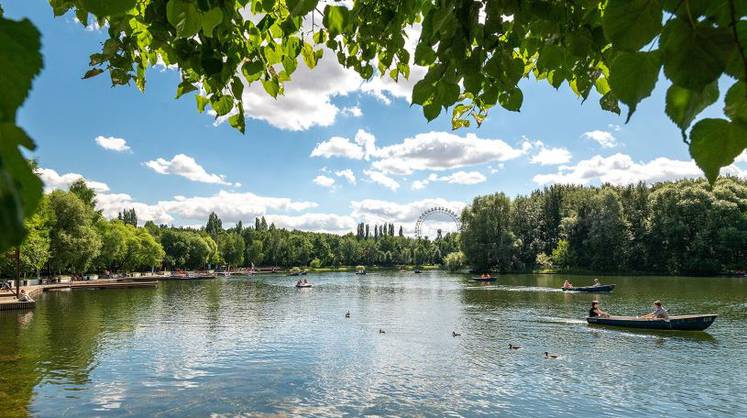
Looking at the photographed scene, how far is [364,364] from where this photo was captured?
26359mm

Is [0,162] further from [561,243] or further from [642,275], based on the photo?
[561,243]

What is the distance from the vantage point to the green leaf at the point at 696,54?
1154 millimetres

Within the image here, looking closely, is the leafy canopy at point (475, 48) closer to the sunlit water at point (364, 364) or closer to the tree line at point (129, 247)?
the tree line at point (129, 247)

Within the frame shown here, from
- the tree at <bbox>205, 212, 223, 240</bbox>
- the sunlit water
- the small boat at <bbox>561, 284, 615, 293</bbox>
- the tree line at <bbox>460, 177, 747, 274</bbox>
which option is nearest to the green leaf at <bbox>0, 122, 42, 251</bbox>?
the sunlit water

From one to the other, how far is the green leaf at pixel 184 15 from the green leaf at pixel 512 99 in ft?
6.01

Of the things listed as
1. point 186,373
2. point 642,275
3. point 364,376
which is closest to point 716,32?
point 364,376

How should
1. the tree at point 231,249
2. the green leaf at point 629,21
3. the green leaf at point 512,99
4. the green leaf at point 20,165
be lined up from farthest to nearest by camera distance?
1. the tree at point 231,249
2. the green leaf at point 512,99
3. the green leaf at point 629,21
4. the green leaf at point 20,165

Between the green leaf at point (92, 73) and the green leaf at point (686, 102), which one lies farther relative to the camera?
the green leaf at point (92, 73)

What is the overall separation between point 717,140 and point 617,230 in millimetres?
107872

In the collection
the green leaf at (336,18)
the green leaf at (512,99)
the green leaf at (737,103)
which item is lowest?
the green leaf at (737,103)

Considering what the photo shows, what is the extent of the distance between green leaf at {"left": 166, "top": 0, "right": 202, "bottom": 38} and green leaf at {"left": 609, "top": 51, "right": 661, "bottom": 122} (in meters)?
2.13

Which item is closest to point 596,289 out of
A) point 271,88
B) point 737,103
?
point 271,88

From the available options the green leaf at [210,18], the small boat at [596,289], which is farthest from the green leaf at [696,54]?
the small boat at [596,289]

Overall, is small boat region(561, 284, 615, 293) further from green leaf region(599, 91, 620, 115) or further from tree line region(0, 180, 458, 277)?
green leaf region(599, 91, 620, 115)
